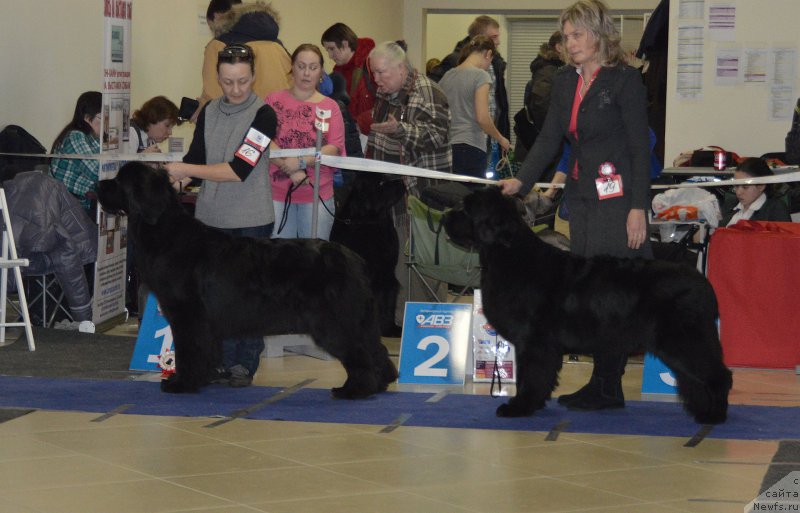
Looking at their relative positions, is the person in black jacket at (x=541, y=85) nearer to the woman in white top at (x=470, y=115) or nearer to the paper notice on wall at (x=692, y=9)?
the paper notice on wall at (x=692, y=9)

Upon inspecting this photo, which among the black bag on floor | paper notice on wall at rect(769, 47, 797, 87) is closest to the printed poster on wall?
the black bag on floor

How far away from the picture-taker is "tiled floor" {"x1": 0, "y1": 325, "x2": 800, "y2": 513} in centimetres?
350

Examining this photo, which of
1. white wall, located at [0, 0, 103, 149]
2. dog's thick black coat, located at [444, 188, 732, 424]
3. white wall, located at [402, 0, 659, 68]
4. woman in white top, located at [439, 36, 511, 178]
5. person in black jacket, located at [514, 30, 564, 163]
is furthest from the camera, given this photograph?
white wall, located at [402, 0, 659, 68]

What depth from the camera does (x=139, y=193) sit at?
4.86 metres

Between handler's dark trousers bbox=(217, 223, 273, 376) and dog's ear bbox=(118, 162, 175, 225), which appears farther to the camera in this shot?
handler's dark trousers bbox=(217, 223, 273, 376)

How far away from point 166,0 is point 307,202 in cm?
440

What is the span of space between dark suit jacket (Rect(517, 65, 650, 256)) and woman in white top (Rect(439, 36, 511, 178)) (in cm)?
281

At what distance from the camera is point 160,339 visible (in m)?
5.72

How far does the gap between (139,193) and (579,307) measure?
71.9 inches

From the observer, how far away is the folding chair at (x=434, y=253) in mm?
6543

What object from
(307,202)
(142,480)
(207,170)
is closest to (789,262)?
(307,202)

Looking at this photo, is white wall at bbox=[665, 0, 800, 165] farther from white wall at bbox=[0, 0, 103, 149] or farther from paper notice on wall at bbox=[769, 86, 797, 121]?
white wall at bbox=[0, 0, 103, 149]

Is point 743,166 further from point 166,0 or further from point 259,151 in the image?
point 166,0

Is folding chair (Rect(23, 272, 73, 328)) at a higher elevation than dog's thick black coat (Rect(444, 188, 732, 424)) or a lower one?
lower
